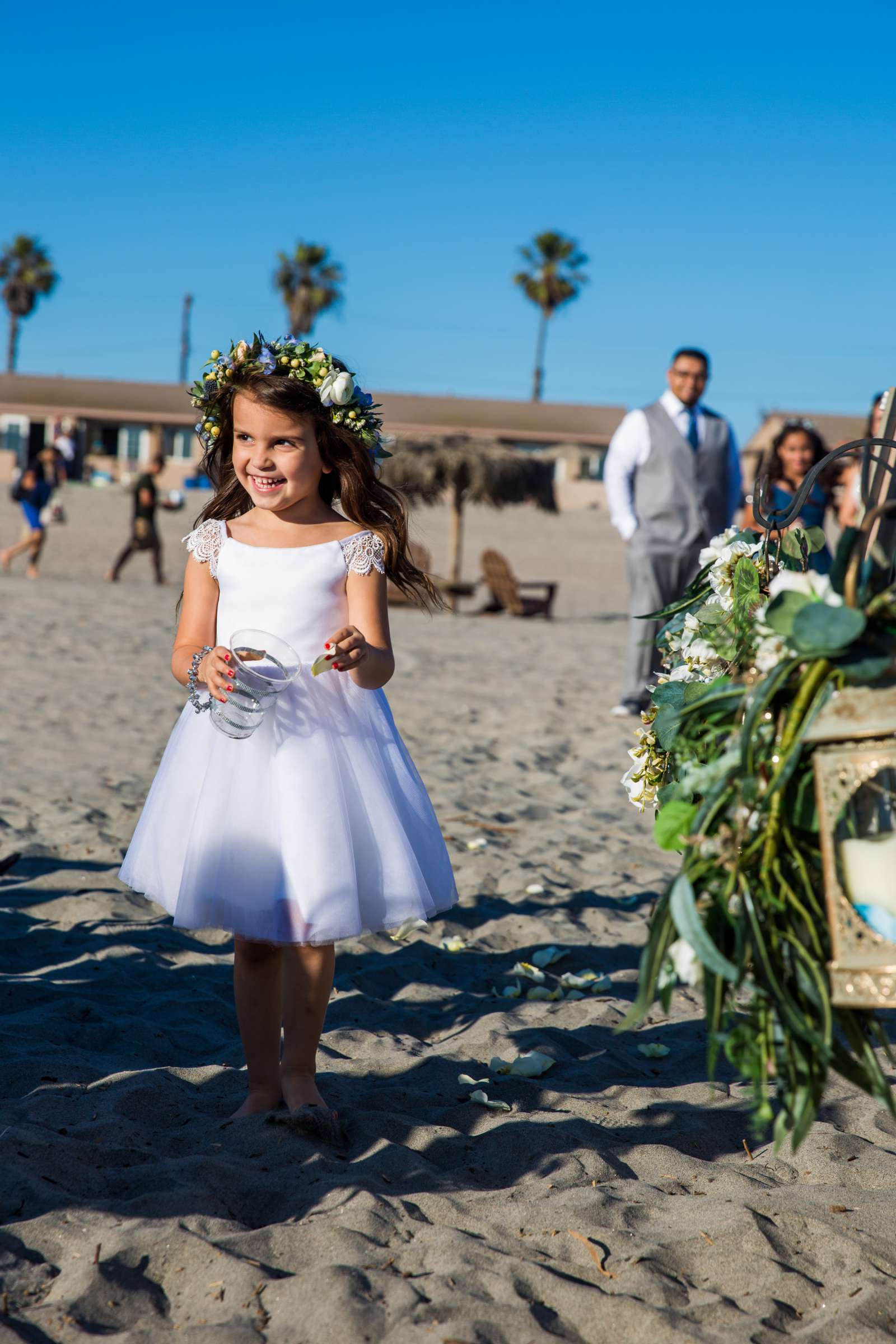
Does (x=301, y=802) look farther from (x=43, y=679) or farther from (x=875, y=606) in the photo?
(x=43, y=679)

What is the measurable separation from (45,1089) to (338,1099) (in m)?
0.68

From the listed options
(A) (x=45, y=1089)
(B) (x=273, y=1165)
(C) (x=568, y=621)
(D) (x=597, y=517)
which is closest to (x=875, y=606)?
(B) (x=273, y=1165)

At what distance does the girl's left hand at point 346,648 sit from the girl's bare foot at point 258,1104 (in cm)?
102

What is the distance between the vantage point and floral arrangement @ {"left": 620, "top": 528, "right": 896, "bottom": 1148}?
5.27 ft

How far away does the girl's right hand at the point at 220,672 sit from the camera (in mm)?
2600

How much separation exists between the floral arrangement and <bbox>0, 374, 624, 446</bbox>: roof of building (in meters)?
45.2

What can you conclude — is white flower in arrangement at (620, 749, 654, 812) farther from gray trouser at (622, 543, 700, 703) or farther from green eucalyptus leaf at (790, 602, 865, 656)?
gray trouser at (622, 543, 700, 703)

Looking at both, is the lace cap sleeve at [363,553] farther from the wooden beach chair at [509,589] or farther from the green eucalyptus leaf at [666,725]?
the wooden beach chair at [509,589]

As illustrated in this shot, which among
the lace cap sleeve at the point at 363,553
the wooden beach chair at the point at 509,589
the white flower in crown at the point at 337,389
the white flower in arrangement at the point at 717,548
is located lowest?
the wooden beach chair at the point at 509,589

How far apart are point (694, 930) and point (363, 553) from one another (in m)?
1.53

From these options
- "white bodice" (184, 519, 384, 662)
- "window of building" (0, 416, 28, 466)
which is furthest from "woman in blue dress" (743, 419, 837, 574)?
"window of building" (0, 416, 28, 466)

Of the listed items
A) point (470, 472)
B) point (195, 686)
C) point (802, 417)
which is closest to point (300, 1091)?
point (195, 686)

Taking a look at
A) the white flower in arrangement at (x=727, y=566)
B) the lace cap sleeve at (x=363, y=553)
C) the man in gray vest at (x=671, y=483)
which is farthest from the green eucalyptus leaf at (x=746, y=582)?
the man in gray vest at (x=671, y=483)

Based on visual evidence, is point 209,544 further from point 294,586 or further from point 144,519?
point 144,519
